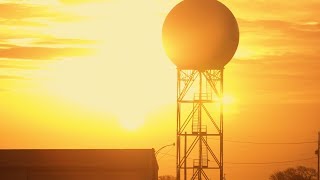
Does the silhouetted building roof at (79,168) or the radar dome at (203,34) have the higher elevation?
the radar dome at (203,34)

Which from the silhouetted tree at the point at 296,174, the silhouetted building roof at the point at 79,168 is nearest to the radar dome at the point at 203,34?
the silhouetted building roof at the point at 79,168

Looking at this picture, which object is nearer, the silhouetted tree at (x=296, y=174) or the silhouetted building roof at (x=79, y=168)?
the silhouetted building roof at (x=79, y=168)

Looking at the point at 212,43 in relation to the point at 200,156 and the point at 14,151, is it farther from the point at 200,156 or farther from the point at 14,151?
the point at 14,151

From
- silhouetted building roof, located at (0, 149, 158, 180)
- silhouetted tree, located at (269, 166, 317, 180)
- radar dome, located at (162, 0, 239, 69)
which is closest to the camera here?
radar dome, located at (162, 0, 239, 69)

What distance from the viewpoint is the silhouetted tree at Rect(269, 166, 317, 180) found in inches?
5394

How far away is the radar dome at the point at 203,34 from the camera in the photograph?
→ 58469 millimetres

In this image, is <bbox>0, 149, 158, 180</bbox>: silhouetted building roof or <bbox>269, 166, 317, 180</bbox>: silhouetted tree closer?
<bbox>0, 149, 158, 180</bbox>: silhouetted building roof

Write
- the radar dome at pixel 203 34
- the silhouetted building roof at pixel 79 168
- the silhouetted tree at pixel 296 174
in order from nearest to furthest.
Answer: the radar dome at pixel 203 34
the silhouetted building roof at pixel 79 168
the silhouetted tree at pixel 296 174

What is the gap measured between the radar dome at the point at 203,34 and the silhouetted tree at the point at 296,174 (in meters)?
80.5

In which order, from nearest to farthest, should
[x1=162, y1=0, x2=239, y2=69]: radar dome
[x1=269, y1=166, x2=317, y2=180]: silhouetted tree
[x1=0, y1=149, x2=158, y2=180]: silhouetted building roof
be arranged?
[x1=162, y1=0, x2=239, y2=69]: radar dome, [x1=0, y1=149, x2=158, y2=180]: silhouetted building roof, [x1=269, y1=166, x2=317, y2=180]: silhouetted tree

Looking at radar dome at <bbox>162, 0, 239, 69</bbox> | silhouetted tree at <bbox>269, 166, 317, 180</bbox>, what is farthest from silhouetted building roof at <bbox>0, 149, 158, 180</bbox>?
silhouetted tree at <bbox>269, 166, 317, 180</bbox>

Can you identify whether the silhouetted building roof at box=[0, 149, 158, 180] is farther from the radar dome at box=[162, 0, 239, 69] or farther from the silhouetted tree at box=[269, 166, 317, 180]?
the silhouetted tree at box=[269, 166, 317, 180]

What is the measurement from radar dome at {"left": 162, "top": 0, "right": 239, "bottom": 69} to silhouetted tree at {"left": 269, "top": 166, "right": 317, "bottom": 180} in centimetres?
8053

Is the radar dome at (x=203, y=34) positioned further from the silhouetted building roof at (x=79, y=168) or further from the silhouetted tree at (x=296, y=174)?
the silhouetted tree at (x=296, y=174)
